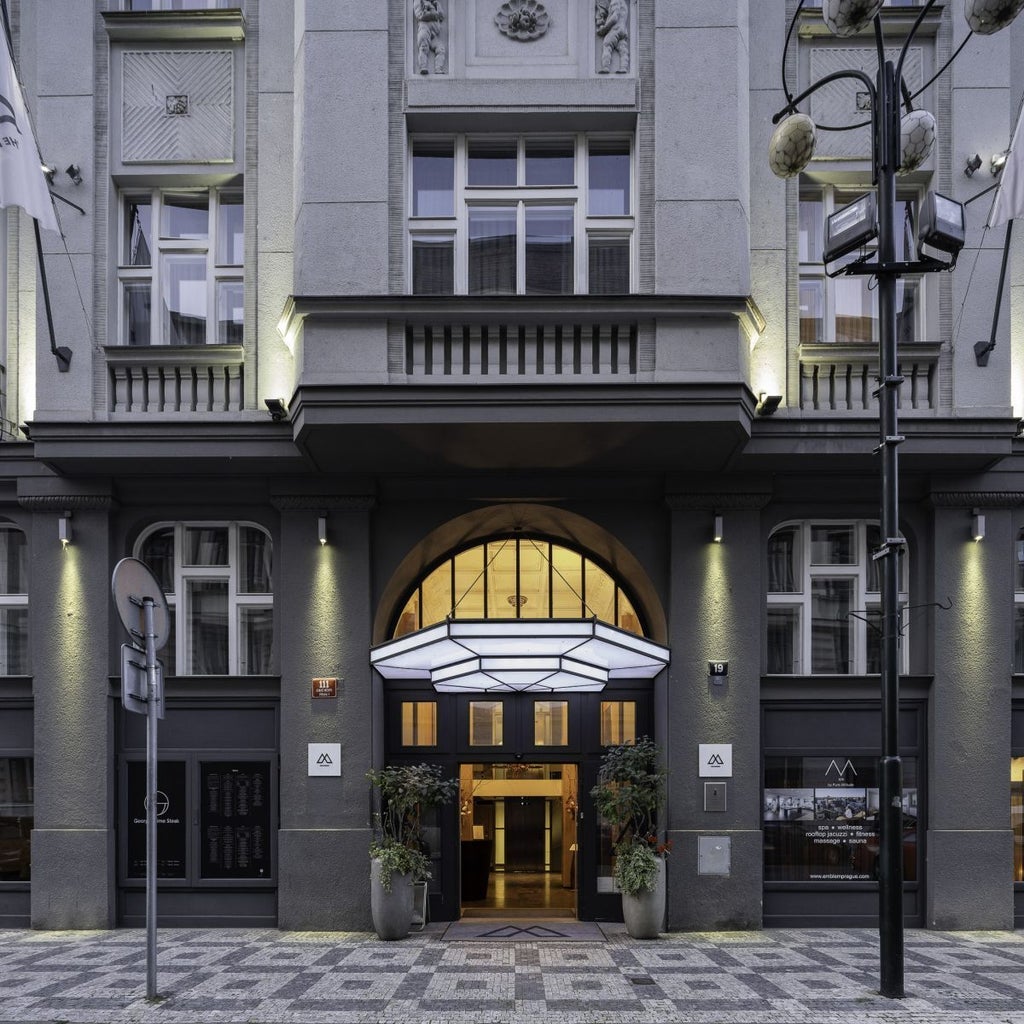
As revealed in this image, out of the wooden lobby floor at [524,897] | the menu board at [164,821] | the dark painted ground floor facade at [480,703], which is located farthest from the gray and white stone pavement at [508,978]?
the wooden lobby floor at [524,897]

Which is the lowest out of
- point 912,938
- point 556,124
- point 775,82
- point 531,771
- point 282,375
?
point 912,938

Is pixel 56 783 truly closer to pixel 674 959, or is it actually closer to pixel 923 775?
pixel 674 959

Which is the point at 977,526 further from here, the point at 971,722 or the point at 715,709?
the point at 715,709

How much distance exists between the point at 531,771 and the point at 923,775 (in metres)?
5.09

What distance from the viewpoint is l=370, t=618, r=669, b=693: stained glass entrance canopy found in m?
11.1

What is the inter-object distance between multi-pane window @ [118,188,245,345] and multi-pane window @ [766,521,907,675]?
7406mm

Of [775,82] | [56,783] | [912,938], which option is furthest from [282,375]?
[912,938]

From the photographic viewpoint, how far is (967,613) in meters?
12.4

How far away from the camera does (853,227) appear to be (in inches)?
356

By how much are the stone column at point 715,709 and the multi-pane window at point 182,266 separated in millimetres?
6118

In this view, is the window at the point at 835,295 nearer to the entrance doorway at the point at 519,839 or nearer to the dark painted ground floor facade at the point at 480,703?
the dark painted ground floor facade at the point at 480,703

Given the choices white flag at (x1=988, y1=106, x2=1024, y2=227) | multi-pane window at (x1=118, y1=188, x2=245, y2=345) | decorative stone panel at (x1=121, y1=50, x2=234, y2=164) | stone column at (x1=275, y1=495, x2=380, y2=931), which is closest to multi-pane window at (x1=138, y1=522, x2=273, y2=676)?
stone column at (x1=275, y1=495, x2=380, y2=931)

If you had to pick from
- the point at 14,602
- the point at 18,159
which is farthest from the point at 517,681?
the point at 18,159

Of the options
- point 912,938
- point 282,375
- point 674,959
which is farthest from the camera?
point 282,375
